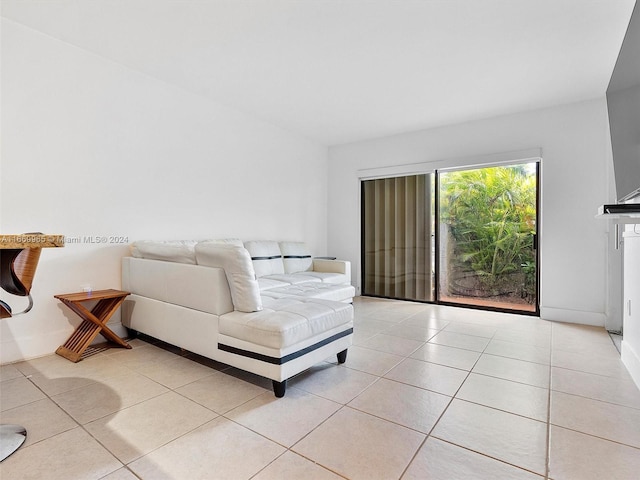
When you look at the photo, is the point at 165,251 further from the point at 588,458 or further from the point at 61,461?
the point at 588,458

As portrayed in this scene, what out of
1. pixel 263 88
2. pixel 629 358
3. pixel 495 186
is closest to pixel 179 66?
pixel 263 88

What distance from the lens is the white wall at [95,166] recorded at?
8.63 ft

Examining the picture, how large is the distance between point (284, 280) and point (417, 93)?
2.59 metres

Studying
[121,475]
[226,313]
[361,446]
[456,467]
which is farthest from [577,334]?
[121,475]

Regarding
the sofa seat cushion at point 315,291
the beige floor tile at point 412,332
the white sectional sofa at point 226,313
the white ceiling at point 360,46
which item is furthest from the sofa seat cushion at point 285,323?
the white ceiling at point 360,46

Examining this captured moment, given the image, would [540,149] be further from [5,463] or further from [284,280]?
[5,463]

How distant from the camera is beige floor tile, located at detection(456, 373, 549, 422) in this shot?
6.34 ft

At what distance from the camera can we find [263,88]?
3672 millimetres

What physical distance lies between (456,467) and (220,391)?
1388 millimetres

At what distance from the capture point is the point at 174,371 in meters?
2.43

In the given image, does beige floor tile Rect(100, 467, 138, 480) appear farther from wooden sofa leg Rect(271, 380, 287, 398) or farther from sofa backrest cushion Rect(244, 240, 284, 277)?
sofa backrest cushion Rect(244, 240, 284, 277)

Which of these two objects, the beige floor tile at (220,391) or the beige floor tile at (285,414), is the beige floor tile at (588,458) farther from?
the beige floor tile at (220,391)

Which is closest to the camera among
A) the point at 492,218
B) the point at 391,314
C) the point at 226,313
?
the point at 226,313

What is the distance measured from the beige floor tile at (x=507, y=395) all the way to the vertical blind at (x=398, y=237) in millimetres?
2728
